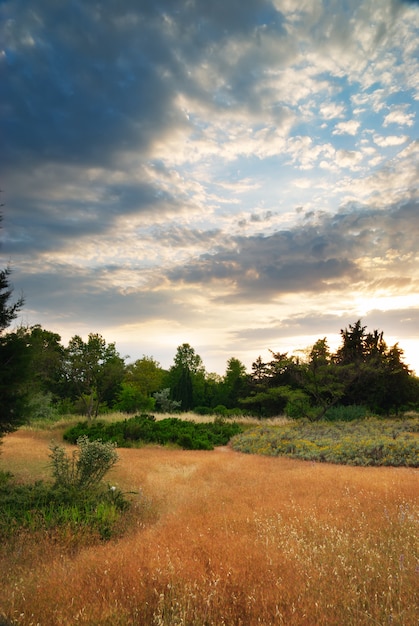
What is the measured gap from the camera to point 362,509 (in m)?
6.93

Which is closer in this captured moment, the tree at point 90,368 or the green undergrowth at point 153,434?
the green undergrowth at point 153,434

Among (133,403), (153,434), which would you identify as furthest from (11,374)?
(133,403)

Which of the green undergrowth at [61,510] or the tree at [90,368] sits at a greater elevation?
the tree at [90,368]

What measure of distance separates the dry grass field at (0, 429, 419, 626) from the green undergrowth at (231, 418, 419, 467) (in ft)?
20.1

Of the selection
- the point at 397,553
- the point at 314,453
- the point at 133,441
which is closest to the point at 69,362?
the point at 133,441

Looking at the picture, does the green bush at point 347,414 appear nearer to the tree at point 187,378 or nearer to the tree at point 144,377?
the tree at point 187,378

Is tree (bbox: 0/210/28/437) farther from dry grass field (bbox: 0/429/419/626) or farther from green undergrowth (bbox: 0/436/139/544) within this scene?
dry grass field (bbox: 0/429/419/626)

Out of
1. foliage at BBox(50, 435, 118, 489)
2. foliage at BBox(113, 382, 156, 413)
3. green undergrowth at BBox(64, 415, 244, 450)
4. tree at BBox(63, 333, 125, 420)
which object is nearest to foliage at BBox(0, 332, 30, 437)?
foliage at BBox(50, 435, 118, 489)

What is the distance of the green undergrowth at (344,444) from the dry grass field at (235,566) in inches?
241

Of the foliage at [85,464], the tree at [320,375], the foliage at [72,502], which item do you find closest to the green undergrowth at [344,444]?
the tree at [320,375]

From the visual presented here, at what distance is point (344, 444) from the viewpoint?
600 inches

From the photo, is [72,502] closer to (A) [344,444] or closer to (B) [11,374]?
(B) [11,374]

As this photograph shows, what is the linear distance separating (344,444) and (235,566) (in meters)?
12.1

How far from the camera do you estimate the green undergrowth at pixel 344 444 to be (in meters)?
13.9
